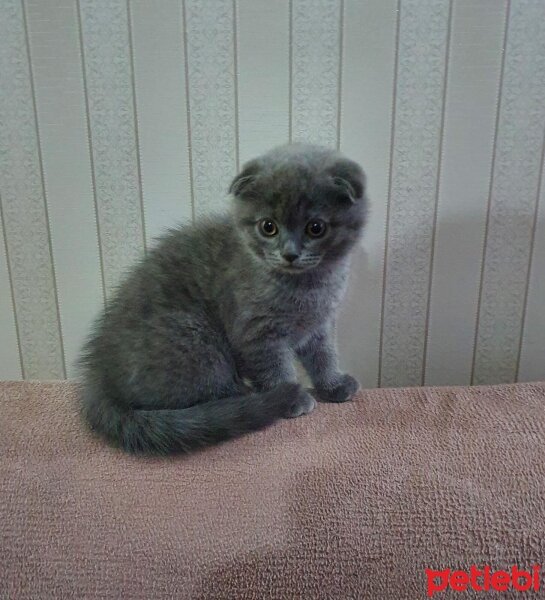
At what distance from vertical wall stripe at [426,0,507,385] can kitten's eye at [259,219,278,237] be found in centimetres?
49

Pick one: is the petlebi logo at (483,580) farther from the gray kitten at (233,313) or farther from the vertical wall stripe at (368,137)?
the vertical wall stripe at (368,137)

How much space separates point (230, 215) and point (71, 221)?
0.40 m

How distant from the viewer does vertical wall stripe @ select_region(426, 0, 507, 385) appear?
1126mm

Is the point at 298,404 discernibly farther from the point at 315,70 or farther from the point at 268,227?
the point at 315,70

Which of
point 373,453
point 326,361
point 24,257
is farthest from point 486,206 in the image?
point 24,257

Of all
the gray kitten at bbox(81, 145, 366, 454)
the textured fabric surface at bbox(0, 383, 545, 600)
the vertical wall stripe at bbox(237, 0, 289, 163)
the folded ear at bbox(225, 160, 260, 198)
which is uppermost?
the vertical wall stripe at bbox(237, 0, 289, 163)

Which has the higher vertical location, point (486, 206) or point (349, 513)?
→ point (486, 206)

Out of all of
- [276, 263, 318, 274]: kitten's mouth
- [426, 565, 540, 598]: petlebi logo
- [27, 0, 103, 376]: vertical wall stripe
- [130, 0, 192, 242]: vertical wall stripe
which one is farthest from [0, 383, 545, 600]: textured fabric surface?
[130, 0, 192, 242]: vertical wall stripe

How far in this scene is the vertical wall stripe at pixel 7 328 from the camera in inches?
50.6

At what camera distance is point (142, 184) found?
122 centimetres

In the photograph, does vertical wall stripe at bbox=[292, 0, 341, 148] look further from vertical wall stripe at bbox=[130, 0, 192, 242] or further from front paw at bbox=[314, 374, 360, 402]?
front paw at bbox=[314, 374, 360, 402]

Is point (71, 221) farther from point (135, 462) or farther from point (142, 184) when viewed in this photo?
point (135, 462)

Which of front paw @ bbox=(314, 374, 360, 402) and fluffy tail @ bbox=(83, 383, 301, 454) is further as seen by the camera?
front paw @ bbox=(314, 374, 360, 402)

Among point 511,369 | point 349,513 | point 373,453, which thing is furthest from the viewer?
point 511,369
